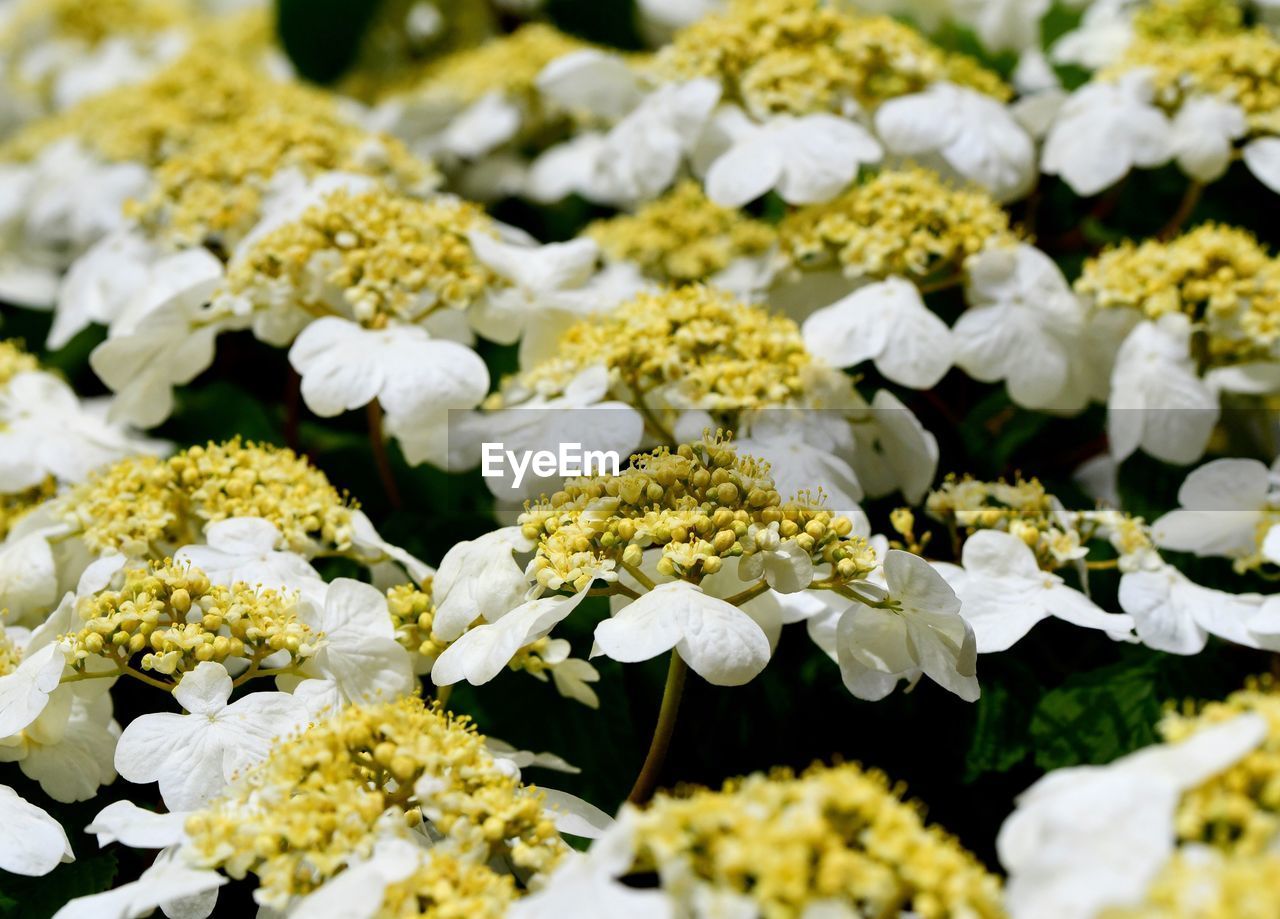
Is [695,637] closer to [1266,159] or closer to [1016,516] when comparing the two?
[1016,516]

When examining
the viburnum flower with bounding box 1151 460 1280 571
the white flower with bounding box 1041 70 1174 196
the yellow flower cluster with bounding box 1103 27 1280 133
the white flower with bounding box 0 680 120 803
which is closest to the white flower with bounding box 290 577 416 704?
the white flower with bounding box 0 680 120 803

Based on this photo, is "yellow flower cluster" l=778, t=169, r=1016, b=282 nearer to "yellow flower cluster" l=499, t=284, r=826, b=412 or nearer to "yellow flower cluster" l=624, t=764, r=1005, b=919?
"yellow flower cluster" l=499, t=284, r=826, b=412

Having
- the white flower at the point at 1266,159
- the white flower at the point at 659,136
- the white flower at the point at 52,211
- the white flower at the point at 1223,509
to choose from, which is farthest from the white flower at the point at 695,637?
the white flower at the point at 52,211

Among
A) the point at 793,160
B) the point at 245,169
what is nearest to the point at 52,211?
the point at 245,169

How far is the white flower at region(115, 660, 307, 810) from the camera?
576mm

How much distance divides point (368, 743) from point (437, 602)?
0.46 ft

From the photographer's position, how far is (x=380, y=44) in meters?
1.48

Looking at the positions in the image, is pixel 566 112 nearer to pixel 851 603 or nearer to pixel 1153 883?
→ pixel 851 603

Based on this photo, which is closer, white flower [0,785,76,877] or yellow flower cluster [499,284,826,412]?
white flower [0,785,76,877]

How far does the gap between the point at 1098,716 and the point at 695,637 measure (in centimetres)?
26

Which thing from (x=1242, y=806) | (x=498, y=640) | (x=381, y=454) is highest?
(x=1242, y=806)

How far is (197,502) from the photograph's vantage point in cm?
72

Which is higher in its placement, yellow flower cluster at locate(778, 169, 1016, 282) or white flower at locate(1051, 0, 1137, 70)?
white flower at locate(1051, 0, 1137, 70)

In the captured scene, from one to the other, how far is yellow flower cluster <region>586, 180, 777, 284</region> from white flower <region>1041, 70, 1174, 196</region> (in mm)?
222
